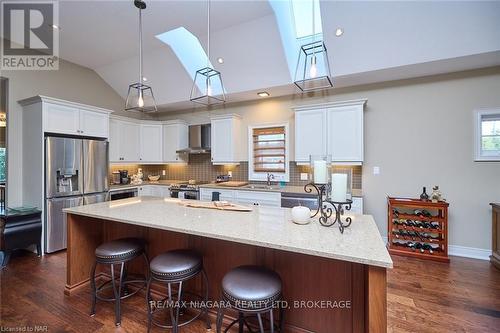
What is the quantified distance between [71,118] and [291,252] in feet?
13.3

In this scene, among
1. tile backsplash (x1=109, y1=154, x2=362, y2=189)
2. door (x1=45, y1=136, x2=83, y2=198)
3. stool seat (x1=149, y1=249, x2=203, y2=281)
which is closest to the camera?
stool seat (x1=149, y1=249, x2=203, y2=281)

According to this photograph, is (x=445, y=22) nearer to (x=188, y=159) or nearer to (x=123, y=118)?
(x=188, y=159)

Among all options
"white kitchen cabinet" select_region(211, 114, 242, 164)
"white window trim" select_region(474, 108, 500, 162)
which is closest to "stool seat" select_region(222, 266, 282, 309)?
"white kitchen cabinet" select_region(211, 114, 242, 164)

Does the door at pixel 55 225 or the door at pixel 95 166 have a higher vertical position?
the door at pixel 95 166

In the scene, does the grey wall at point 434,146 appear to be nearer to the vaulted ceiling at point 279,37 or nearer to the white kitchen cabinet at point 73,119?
the vaulted ceiling at point 279,37

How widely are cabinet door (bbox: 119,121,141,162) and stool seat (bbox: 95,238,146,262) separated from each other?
337 centimetres

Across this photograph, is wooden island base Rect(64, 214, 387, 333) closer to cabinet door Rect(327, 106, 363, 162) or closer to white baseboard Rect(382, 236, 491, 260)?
cabinet door Rect(327, 106, 363, 162)

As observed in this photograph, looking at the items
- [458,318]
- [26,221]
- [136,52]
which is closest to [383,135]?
[458,318]

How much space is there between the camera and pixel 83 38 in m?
3.66

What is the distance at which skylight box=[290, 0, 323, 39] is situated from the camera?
320 centimetres

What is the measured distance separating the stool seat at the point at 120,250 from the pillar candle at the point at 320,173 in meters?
1.68

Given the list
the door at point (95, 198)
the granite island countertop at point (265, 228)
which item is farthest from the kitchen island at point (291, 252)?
the door at point (95, 198)

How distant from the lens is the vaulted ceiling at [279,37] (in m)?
2.64

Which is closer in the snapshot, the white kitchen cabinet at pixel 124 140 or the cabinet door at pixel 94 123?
the cabinet door at pixel 94 123
